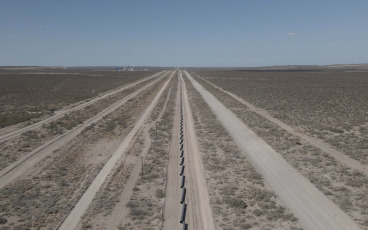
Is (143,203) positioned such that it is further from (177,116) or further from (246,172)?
(177,116)

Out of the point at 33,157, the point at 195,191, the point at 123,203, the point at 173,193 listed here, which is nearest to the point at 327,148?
the point at 195,191

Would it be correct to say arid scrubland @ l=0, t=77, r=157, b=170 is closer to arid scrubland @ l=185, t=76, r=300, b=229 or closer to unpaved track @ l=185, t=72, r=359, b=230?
arid scrubland @ l=185, t=76, r=300, b=229

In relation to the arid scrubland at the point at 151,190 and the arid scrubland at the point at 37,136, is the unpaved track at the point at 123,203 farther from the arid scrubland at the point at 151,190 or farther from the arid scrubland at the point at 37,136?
the arid scrubland at the point at 37,136

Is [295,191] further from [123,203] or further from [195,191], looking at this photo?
[123,203]

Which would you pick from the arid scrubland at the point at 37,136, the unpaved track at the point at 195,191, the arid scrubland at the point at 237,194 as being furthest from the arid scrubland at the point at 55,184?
the arid scrubland at the point at 237,194

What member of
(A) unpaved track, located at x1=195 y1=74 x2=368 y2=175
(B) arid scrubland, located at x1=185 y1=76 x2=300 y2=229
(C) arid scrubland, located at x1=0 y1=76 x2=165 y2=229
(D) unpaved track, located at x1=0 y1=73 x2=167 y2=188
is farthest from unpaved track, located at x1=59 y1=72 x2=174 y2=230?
(A) unpaved track, located at x1=195 y1=74 x2=368 y2=175

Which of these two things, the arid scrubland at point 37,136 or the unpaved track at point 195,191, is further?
the arid scrubland at point 37,136
